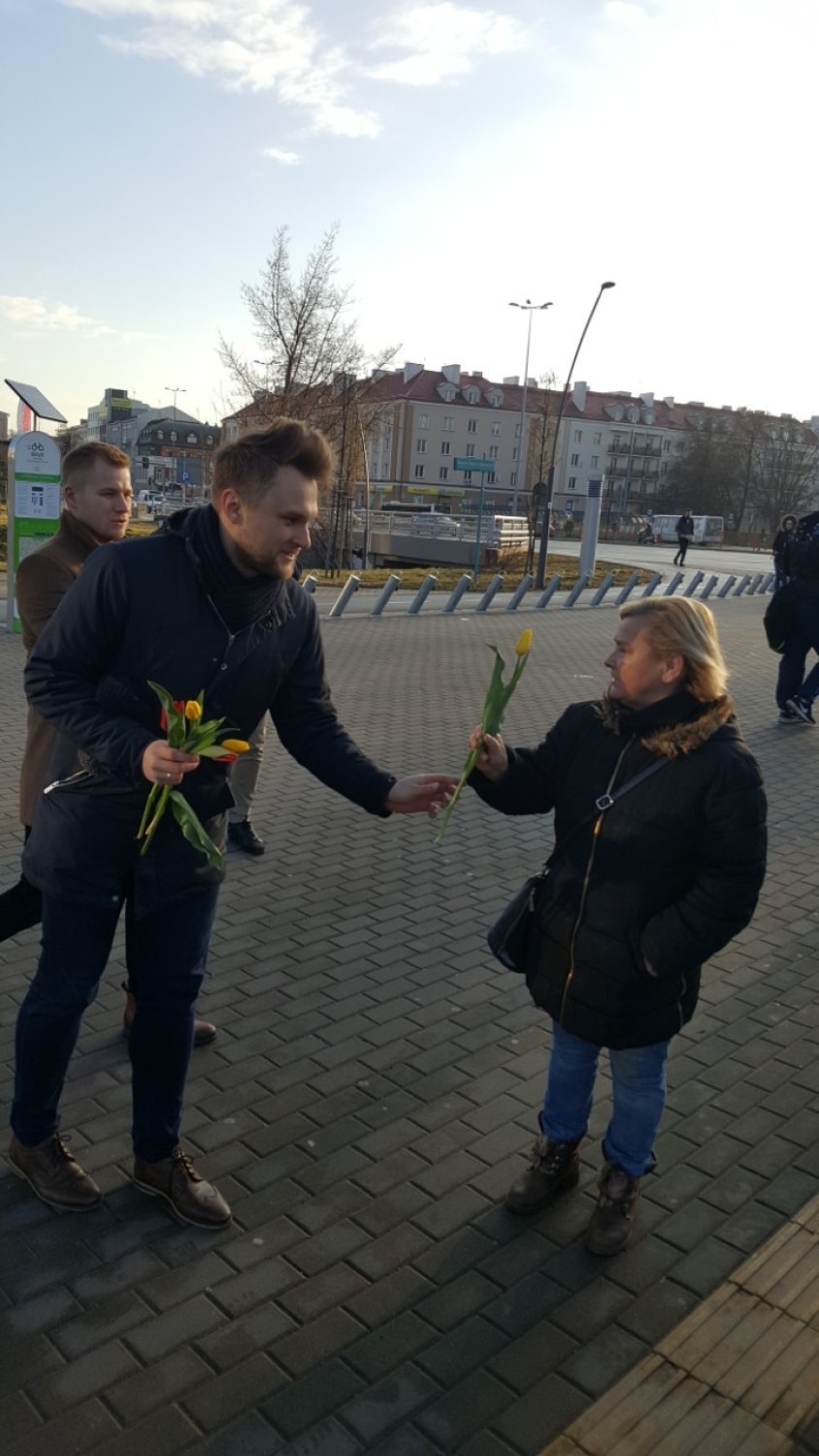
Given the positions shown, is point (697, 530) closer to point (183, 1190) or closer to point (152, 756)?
point (183, 1190)

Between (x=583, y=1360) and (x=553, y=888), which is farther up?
(x=553, y=888)

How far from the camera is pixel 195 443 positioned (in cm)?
12788

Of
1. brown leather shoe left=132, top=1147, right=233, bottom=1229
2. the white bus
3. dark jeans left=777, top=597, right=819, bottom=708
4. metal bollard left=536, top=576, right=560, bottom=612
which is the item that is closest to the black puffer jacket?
brown leather shoe left=132, top=1147, right=233, bottom=1229

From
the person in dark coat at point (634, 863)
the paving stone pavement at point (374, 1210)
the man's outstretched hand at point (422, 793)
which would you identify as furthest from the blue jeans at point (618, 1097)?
the man's outstretched hand at point (422, 793)

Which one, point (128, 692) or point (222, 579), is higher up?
point (222, 579)

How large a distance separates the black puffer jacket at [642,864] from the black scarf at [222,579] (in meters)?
0.83

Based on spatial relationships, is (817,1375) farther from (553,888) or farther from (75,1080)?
(75,1080)

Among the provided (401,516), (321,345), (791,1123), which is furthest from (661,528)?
(791,1123)

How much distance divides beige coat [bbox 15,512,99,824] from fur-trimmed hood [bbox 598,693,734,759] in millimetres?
1846

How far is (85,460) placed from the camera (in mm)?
3910

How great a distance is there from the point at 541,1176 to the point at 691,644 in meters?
1.56

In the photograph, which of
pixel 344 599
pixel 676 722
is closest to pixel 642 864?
pixel 676 722

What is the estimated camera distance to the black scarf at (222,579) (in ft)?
9.14

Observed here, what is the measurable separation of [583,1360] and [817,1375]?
20.3 inches
